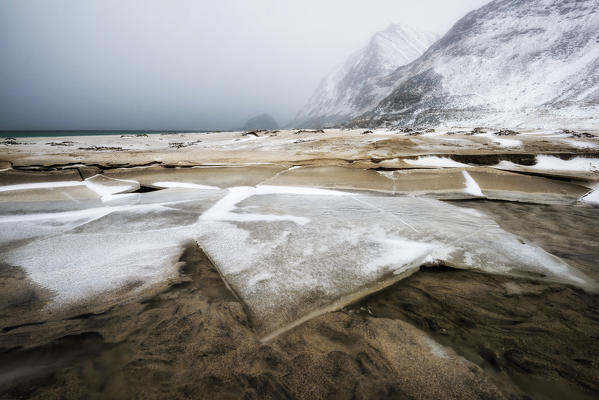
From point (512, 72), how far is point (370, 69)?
188ft

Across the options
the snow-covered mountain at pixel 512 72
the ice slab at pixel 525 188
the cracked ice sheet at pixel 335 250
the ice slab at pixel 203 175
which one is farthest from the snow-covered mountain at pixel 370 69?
the cracked ice sheet at pixel 335 250

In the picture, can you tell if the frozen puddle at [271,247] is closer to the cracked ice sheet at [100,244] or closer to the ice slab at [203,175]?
the cracked ice sheet at [100,244]

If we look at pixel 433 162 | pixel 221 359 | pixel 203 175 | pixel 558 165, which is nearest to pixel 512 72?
pixel 558 165

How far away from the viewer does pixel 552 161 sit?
14.9 ft

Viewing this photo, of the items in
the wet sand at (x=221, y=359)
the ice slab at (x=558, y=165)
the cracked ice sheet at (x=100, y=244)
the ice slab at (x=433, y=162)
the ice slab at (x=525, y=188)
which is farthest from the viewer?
the ice slab at (x=433, y=162)

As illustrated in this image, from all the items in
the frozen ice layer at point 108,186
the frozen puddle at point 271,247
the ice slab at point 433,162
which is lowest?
the frozen puddle at point 271,247

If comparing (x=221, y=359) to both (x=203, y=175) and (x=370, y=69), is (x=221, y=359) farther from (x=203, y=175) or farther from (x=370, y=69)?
(x=370, y=69)

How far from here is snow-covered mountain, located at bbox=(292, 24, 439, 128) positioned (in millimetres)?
71206

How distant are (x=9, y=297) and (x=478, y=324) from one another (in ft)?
8.34

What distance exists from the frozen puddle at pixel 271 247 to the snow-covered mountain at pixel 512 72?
2018cm

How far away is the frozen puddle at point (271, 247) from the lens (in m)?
1.47

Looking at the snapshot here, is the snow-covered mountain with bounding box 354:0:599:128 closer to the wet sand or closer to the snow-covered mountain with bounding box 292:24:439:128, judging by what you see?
the wet sand

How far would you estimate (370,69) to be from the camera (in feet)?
255

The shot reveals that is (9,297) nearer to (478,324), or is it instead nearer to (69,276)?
(69,276)
